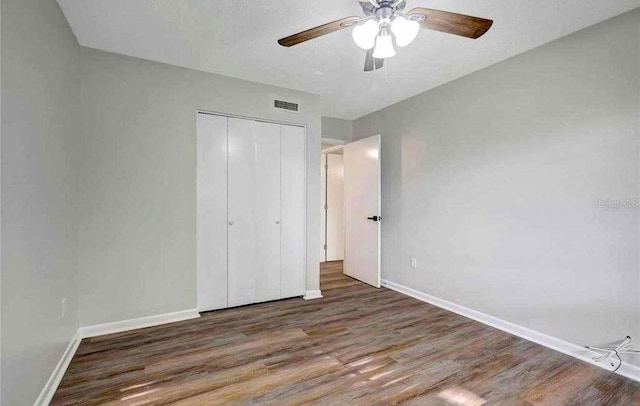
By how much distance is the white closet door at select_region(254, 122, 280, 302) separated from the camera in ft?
10.9

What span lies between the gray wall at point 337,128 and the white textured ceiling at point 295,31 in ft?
3.83

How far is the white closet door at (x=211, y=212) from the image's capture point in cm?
304

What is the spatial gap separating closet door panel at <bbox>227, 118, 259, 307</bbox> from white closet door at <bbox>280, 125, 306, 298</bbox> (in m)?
0.35

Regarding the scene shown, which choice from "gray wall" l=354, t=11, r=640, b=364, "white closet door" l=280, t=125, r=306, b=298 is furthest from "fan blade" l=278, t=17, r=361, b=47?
"gray wall" l=354, t=11, r=640, b=364

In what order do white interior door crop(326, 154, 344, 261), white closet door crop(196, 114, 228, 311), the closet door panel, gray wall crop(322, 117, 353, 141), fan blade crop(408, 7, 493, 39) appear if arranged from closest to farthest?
fan blade crop(408, 7, 493, 39) → white closet door crop(196, 114, 228, 311) → the closet door panel → gray wall crop(322, 117, 353, 141) → white interior door crop(326, 154, 344, 261)

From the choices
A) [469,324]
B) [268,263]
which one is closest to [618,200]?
[469,324]

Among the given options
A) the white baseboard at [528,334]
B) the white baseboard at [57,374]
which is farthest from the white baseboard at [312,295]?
the white baseboard at [57,374]

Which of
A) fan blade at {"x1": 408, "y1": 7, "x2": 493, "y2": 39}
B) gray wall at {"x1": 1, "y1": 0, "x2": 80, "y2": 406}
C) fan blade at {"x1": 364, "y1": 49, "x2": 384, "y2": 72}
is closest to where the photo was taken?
gray wall at {"x1": 1, "y1": 0, "x2": 80, "y2": 406}

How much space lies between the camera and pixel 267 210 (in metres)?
3.39

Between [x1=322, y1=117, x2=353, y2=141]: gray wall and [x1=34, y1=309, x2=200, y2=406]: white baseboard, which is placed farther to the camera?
[x1=322, y1=117, x2=353, y2=141]: gray wall

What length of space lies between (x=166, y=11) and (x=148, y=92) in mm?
943

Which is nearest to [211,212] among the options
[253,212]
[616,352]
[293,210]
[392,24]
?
[253,212]

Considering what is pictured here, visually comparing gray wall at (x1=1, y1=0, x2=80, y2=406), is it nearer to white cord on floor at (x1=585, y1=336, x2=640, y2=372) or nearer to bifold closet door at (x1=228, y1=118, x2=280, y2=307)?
bifold closet door at (x1=228, y1=118, x2=280, y2=307)

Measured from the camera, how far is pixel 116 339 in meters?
2.50
